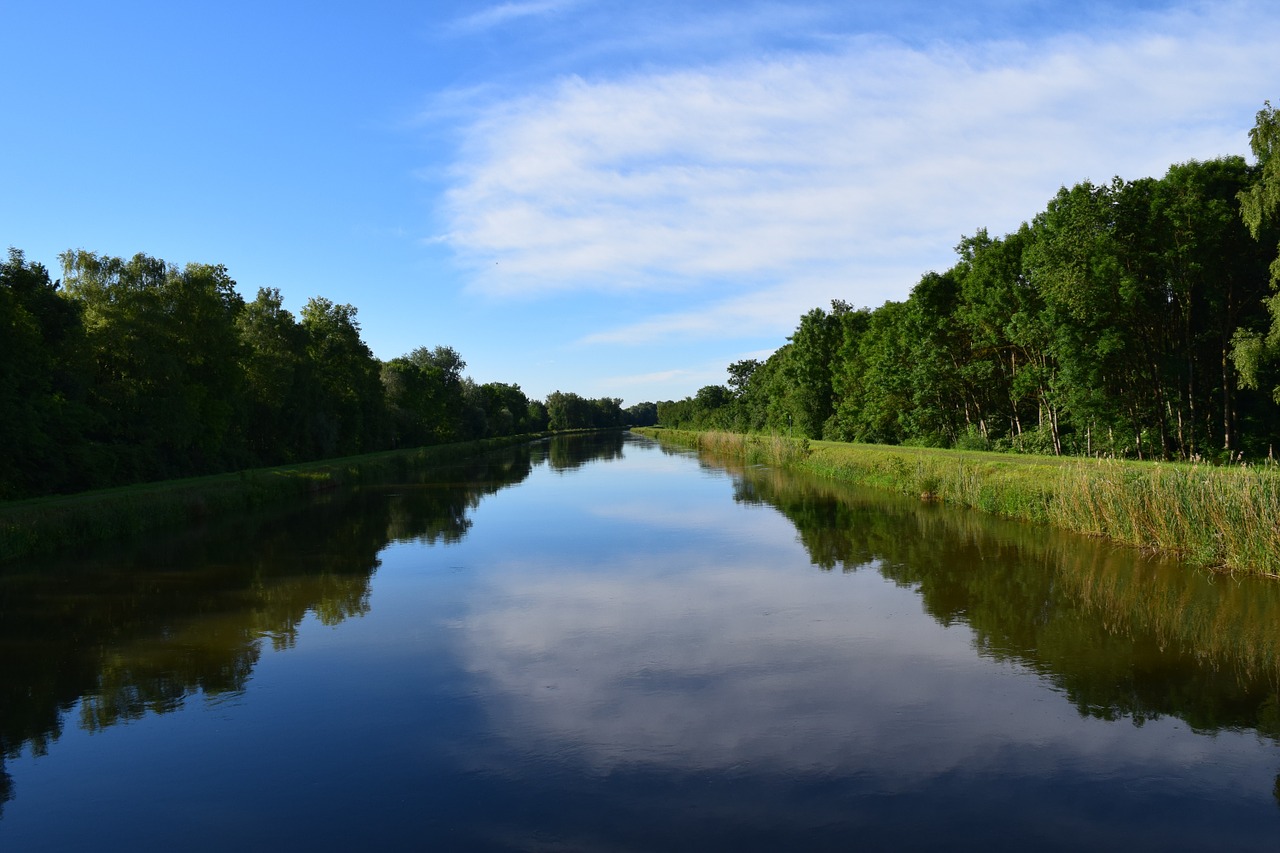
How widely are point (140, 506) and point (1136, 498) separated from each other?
28.7 metres

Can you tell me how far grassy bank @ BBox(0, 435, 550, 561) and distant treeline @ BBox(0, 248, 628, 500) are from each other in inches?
82.9

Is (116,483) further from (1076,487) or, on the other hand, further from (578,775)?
(1076,487)

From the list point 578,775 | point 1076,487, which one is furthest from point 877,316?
point 578,775

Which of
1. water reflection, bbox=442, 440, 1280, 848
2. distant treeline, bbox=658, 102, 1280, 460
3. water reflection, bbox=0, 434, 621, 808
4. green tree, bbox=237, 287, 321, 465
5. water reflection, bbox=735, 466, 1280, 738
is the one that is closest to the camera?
water reflection, bbox=442, 440, 1280, 848

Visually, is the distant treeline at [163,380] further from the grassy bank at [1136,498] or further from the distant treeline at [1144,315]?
the distant treeline at [1144,315]

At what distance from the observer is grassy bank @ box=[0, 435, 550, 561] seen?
2136cm

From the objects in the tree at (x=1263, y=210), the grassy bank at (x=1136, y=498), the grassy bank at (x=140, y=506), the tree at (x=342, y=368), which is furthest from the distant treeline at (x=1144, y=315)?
the tree at (x=342, y=368)

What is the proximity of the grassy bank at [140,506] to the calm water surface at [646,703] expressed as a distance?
2273 millimetres

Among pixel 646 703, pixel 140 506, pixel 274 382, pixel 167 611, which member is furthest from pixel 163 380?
pixel 646 703

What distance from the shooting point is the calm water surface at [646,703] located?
274 inches

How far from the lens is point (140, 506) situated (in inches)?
1020

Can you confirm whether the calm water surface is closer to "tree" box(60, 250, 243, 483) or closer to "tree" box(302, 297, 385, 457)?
"tree" box(60, 250, 243, 483)

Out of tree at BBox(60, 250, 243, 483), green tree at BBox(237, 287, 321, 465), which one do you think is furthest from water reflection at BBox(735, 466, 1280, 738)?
green tree at BBox(237, 287, 321, 465)

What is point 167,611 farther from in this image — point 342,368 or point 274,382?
point 342,368
